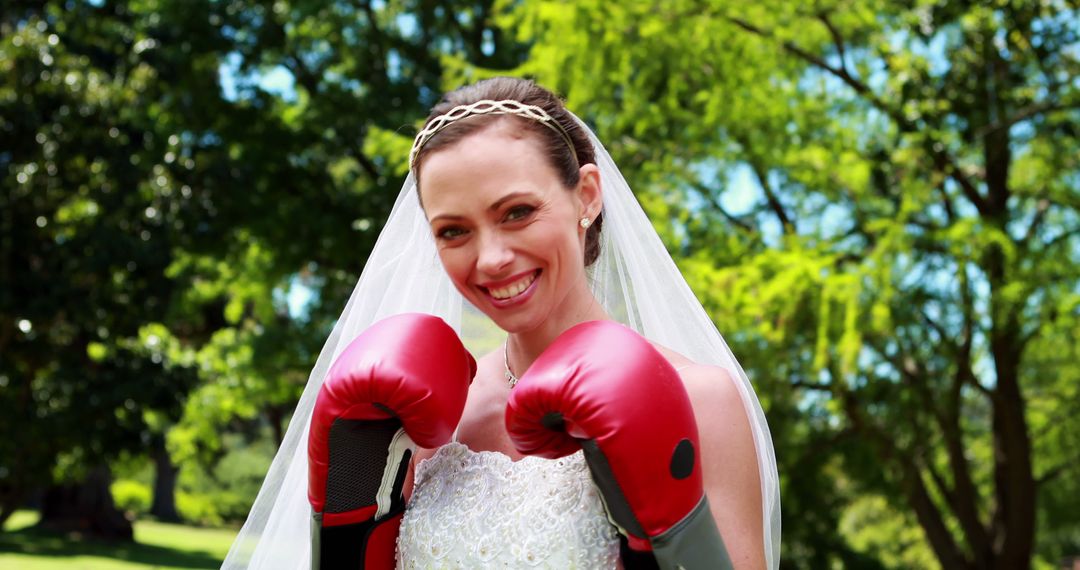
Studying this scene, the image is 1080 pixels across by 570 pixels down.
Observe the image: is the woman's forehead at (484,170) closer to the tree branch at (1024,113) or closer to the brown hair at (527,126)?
the brown hair at (527,126)

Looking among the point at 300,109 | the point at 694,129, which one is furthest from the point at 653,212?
the point at 300,109

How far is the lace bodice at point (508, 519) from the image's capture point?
2197 mm

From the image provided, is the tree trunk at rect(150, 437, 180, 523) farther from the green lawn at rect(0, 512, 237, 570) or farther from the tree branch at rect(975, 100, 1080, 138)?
the tree branch at rect(975, 100, 1080, 138)

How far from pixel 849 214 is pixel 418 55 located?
7594mm

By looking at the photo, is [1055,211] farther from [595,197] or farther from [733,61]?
[595,197]

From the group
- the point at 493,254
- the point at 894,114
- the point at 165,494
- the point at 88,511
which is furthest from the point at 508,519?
the point at 165,494

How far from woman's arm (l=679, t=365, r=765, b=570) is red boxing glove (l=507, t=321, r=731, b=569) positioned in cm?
10

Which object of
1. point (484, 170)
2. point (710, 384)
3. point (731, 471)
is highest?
point (484, 170)

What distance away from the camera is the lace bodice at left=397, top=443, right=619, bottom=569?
220cm

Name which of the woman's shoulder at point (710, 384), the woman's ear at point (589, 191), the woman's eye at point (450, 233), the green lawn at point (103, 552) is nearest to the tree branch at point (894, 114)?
the woman's ear at point (589, 191)

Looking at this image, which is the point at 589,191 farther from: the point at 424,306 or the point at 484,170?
the point at 424,306

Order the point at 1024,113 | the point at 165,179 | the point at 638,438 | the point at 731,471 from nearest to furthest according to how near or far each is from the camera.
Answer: the point at 638,438, the point at 731,471, the point at 1024,113, the point at 165,179

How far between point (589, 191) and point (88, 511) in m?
23.3

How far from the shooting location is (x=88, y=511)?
913 inches
